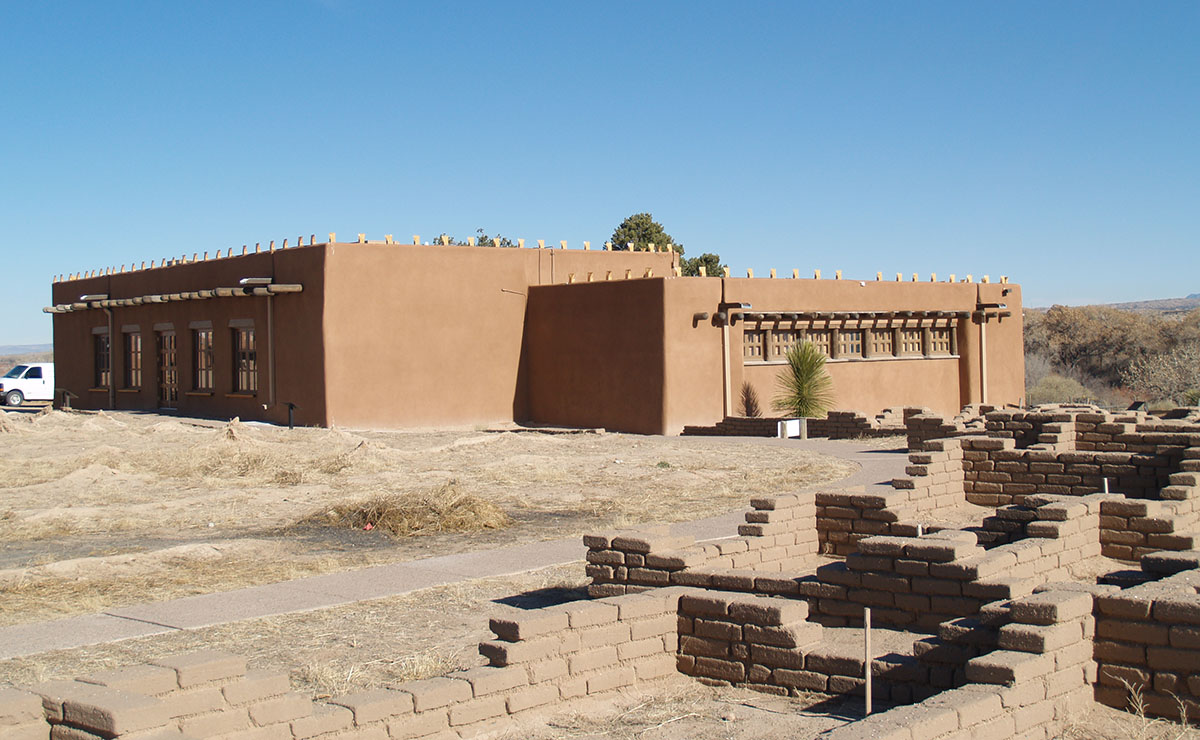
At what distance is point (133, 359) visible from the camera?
34625 millimetres

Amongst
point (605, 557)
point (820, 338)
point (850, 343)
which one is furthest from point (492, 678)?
point (850, 343)

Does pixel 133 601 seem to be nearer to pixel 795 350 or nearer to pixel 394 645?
pixel 394 645

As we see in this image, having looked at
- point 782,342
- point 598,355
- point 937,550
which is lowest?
point 937,550

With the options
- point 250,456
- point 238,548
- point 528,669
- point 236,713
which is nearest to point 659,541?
point 528,669

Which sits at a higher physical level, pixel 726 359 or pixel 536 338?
pixel 536 338

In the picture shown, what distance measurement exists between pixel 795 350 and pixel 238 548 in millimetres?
16856

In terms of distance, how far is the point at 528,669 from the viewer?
616cm

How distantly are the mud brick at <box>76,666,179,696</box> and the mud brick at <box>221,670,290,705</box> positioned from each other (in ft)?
0.75

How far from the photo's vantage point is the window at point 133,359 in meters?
34.2

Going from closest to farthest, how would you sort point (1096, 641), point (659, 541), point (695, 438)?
1. point (1096, 641)
2. point (659, 541)
3. point (695, 438)

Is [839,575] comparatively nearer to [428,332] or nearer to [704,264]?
[428,332]

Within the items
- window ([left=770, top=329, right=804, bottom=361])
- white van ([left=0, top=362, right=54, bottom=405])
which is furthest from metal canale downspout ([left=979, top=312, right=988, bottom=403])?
white van ([left=0, top=362, right=54, bottom=405])

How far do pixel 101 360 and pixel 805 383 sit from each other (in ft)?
75.5

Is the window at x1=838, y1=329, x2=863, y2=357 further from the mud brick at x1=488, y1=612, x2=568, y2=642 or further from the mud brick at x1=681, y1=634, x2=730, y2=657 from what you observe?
the mud brick at x1=488, y1=612, x2=568, y2=642
